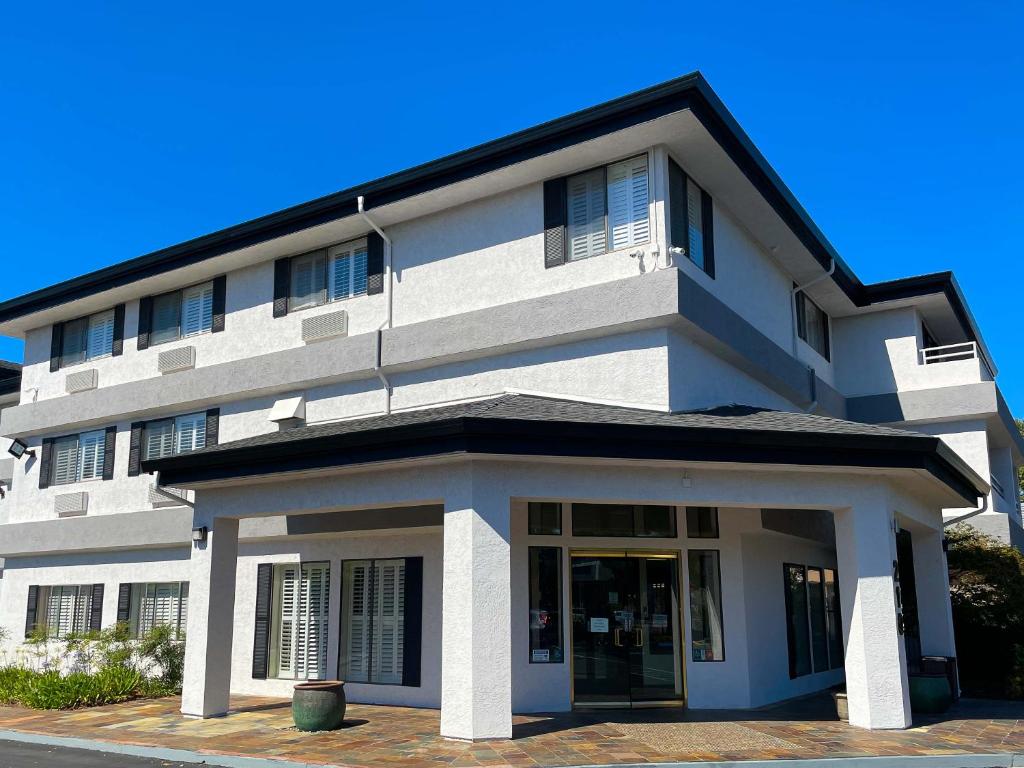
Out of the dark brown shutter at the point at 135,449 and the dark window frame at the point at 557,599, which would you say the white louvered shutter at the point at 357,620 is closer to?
the dark window frame at the point at 557,599

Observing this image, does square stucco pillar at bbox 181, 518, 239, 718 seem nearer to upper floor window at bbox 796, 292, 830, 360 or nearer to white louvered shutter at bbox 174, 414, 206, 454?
white louvered shutter at bbox 174, 414, 206, 454

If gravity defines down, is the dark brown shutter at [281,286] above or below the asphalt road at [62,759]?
above

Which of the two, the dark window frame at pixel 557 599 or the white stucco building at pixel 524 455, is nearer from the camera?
the white stucco building at pixel 524 455

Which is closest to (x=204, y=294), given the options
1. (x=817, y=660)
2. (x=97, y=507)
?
(x=97, y=507)

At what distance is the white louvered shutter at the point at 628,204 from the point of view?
15.3 metres

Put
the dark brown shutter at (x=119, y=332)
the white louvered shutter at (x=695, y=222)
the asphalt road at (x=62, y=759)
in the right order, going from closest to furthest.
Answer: the asphalt road at (x=62, y=759) → the white louvered shutter at (x=695, y=222) → the dark brown shutter at (x=119, y=332)

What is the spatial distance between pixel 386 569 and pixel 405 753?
553 centimetres

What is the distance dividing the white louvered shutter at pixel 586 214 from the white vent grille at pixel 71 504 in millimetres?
13706

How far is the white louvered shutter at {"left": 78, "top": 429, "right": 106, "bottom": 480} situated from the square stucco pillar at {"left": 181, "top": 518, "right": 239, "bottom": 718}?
8.49 m

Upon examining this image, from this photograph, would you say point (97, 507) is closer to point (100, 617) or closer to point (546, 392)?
point (100, 617)

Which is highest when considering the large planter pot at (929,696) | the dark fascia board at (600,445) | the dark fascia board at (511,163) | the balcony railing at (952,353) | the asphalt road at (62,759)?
the dark fascia board at (511,163)

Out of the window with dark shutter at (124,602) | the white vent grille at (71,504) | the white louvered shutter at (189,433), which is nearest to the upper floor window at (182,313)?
the white louvered shutter at (189,433)

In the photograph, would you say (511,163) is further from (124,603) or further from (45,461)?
(45,461)

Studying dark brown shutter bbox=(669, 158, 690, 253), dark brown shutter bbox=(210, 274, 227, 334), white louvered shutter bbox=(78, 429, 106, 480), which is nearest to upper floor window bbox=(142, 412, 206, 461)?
white louvered shutter bbox=(78, 429, 106, 480)
